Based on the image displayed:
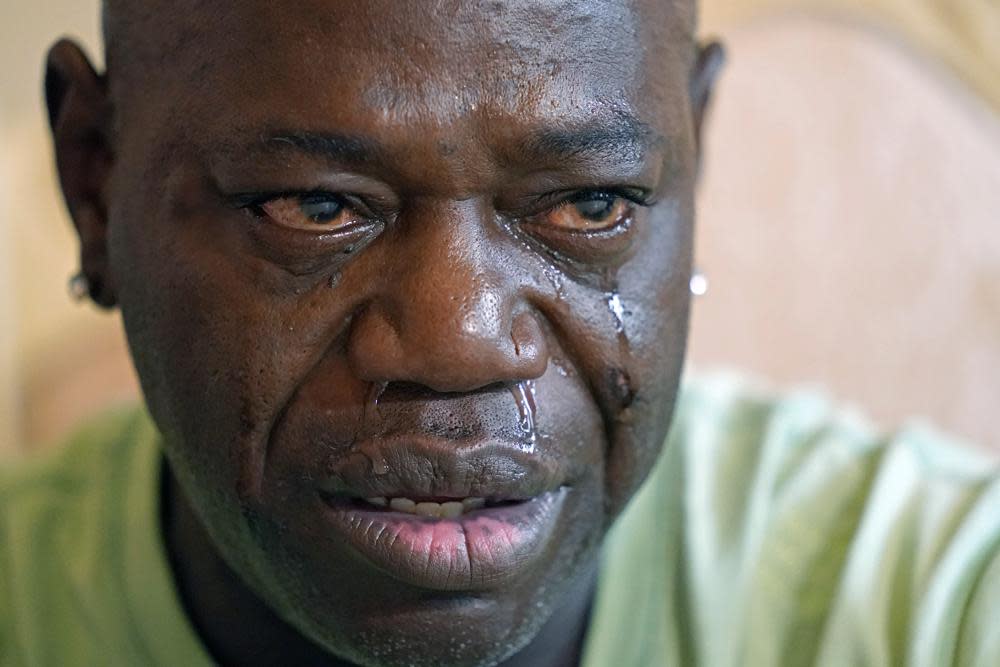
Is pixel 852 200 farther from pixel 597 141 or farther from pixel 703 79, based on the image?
pixel 597 141

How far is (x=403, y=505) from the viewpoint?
815 mm

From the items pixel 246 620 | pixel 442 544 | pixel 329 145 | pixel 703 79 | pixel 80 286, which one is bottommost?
pixel 246 620

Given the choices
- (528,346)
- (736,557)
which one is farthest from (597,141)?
(736,557)

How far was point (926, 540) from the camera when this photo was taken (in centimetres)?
98

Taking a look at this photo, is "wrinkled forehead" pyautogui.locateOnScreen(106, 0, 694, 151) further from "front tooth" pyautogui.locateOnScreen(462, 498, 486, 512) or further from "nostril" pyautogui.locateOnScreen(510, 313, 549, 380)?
"front tooth" pyautogui.locateOnScreen(462, 498, 486, 512)

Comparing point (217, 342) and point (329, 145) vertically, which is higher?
point (329, 145)

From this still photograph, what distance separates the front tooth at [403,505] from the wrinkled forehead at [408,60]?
0.76 feet

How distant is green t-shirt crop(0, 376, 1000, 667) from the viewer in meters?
0.95

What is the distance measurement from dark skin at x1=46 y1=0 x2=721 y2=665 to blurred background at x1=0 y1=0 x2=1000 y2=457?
724 mm

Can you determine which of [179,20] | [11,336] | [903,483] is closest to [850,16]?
[903,483]

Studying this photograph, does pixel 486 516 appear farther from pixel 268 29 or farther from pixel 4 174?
pixel 4 174

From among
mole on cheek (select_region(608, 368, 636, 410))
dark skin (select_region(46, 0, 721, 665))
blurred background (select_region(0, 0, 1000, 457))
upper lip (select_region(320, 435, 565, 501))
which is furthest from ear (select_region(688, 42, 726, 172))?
blurred background (select_region(0, 0, 1000, 457))

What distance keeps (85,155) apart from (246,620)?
0.37m

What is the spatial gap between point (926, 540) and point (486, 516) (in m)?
0.37
